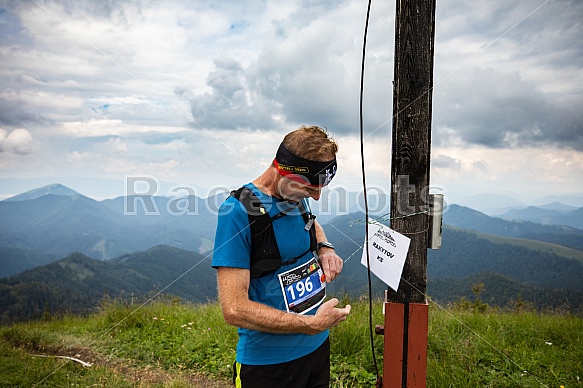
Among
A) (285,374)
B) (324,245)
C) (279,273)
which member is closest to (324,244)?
(324,245)

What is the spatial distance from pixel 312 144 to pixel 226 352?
4200 mm

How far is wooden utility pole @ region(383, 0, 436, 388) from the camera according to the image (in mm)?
2121

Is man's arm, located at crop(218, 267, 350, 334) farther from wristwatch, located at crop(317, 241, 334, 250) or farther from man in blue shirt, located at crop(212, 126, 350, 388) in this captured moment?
wristwatch, located at crop(317, 241, 334, 250)

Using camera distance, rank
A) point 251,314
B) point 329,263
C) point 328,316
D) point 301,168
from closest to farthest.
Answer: point 251,314, point 328,316, point 301,168, point 329,263

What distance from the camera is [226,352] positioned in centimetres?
533

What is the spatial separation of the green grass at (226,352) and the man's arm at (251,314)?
2542 mm

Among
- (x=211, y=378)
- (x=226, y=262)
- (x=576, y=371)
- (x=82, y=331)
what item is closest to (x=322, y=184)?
(x=226, y=262)

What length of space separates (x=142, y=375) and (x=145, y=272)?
14339cm

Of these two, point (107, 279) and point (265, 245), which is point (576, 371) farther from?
point (107, 279)

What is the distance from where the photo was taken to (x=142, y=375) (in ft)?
16.0

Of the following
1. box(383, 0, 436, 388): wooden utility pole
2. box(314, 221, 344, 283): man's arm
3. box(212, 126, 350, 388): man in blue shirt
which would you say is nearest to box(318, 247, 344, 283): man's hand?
box(314, 221, 344, 283): man's arm

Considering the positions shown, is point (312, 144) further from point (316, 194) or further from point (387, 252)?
point (387, 252)

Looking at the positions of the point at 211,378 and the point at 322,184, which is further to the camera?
the point at 211,378

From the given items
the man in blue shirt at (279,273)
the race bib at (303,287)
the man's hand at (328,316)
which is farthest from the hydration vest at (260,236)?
the man's hand at (328,316)
